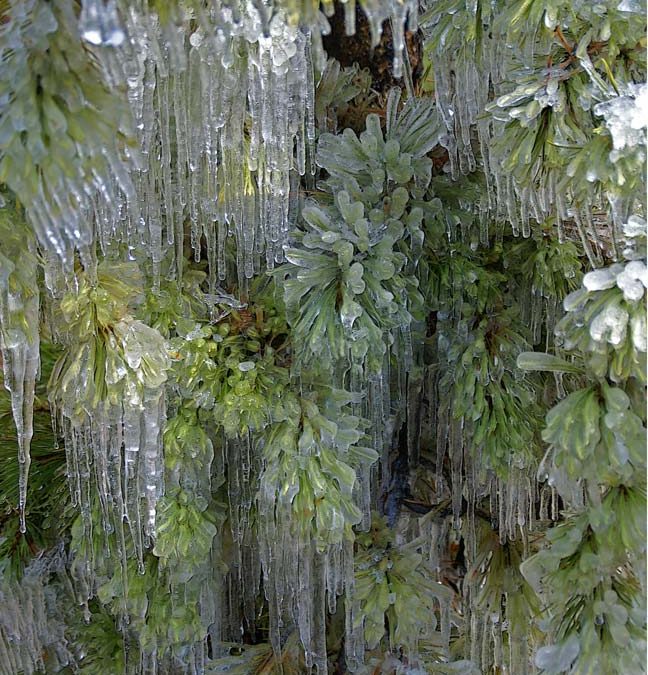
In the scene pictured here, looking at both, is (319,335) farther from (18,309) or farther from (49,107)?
(49,107)

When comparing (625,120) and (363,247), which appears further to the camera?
(363,247)

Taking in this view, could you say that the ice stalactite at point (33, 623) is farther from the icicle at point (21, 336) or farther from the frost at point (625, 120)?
the frost at point (625, 120)

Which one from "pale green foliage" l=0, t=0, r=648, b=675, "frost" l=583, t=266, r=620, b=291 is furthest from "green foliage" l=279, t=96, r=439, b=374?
Result: "frost" l=583, t=266, r=620, b=291

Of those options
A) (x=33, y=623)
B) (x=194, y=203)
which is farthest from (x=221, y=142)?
(x=33, y=623)

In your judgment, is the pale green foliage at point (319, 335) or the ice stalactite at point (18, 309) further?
the ice stalactite at point (18, 309)

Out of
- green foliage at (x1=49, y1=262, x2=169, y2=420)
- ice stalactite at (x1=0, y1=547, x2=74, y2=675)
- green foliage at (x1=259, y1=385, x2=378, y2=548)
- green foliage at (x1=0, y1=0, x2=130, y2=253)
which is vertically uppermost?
green foliage at (x1=0, y1=0, x2=130, y2=253)

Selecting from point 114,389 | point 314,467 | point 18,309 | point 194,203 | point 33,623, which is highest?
point 194,203

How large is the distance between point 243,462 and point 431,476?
18.1 inches

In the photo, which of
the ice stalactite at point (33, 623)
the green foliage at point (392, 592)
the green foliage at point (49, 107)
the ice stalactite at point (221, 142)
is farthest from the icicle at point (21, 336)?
the green foliage at point (392, 592)

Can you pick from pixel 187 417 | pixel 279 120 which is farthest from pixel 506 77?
pixel 187 417

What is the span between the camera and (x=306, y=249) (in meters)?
1.17

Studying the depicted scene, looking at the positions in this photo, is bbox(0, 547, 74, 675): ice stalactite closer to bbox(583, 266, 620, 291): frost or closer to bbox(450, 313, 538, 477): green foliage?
bbox(450, 313, 538, 477): green foliage

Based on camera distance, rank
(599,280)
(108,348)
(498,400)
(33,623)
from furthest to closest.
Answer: (33,623) → (498,400) → (108,348) → (599,280)

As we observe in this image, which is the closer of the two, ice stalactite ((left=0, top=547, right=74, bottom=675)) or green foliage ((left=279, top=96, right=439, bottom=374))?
green foliage ((left=279, top=96, right=439, bottom=374))
